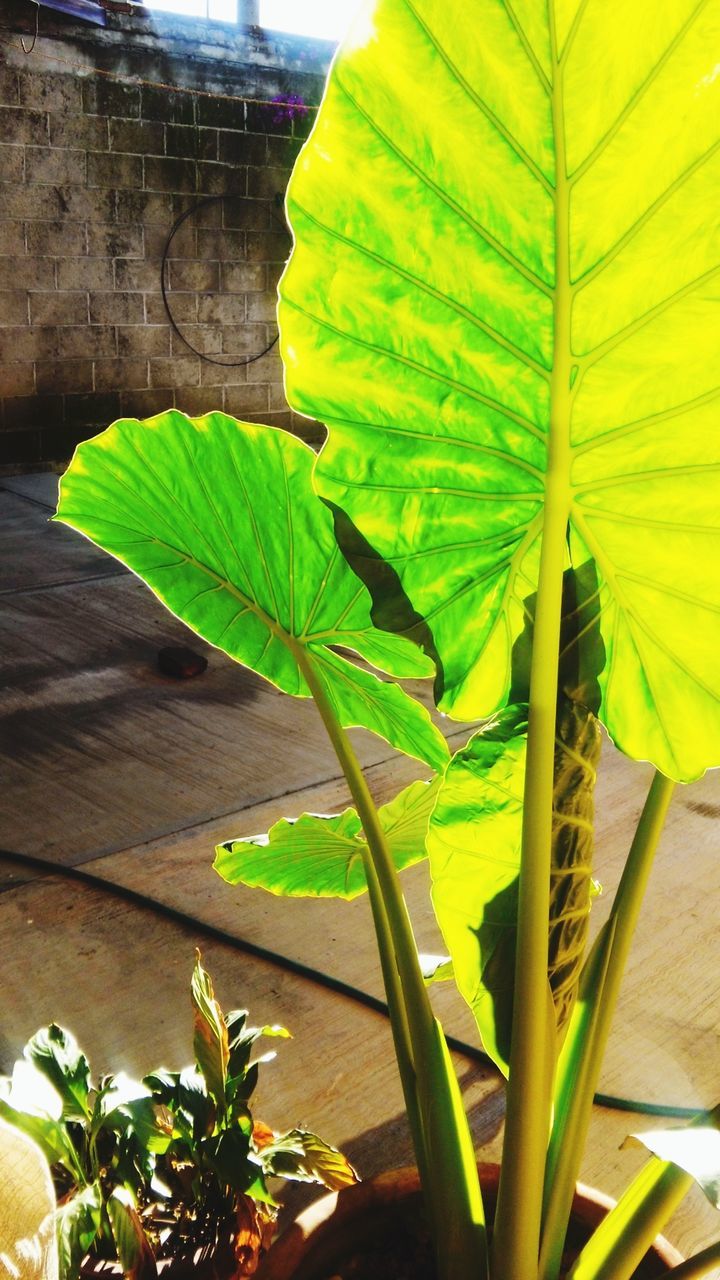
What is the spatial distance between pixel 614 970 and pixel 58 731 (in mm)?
1942

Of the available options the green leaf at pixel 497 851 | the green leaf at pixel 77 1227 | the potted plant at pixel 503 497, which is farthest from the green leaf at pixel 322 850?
the green leaf at pixel 77 1227

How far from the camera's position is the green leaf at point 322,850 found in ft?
3.00

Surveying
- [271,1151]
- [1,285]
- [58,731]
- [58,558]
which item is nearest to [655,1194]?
[271,1151]

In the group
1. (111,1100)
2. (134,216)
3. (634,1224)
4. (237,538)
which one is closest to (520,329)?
(237,538)

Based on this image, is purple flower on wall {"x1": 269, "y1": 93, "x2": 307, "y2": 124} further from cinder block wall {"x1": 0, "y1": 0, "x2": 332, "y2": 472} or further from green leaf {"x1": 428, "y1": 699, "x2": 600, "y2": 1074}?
green leaf {"x1": 428, "y1": 699, "x2": 600, "y2": 1074}

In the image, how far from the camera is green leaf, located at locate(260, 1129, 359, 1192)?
0.90m

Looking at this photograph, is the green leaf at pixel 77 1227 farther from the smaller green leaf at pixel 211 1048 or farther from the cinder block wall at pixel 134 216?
the cinder block wall at pixel 134 216

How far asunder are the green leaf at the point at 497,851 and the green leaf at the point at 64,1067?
37 centimetres

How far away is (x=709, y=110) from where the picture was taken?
1.73 feet

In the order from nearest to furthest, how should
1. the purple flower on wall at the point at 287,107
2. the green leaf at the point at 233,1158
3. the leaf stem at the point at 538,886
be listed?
the leaf stem at the point at 538,886
the green leaf at the point at 233,1158
the purple flower on wall at the point at 287,107

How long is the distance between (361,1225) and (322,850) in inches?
12.0

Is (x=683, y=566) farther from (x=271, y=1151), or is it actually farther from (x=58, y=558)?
(x=58, y=558)

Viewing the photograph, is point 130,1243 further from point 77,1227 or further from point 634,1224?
point 634,1224

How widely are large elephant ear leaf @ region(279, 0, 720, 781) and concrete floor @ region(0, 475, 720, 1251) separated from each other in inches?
31.8
